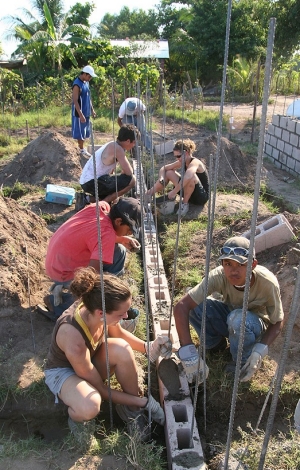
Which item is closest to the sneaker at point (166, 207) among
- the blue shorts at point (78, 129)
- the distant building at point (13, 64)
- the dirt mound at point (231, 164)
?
the dirt mound at point (231, 164)

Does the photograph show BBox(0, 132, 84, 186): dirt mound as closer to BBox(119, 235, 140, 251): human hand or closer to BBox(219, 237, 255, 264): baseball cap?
BBox(119, 235, 140, 251): human hand

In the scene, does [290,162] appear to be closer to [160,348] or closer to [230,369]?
[230,369]

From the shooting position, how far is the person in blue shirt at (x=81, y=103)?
6.31 meters

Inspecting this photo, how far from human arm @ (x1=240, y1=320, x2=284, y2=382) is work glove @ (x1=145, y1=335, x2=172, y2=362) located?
1.39ft

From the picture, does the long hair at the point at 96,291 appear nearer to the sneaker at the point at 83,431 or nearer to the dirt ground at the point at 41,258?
the sneaker at the point at 83,431

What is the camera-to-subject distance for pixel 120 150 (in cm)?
428

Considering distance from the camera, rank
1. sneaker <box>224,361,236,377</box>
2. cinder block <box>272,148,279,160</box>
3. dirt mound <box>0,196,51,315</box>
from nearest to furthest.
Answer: sneaker <box>224,361,236,377</box>
dirt mound <box>0,196,51,315</box>
cinder block <box>272,148,279,160</box>

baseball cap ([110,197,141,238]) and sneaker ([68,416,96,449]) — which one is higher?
baseball cap ([110,197,141,238])

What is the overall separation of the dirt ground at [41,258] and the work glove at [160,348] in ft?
1.87

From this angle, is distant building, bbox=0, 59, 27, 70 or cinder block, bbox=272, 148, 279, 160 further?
distant building, bbox=0, 59, 27, 70

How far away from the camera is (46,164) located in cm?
653

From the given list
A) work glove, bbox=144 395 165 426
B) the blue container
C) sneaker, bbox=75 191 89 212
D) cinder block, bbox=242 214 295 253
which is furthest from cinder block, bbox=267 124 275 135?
work glove, bbox=144 395 165 426

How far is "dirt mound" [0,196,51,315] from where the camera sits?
3182 mm

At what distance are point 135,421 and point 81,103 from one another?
5304 millimetres
